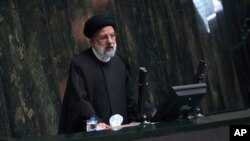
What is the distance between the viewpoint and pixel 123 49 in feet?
23.4

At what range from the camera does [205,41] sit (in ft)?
24.9

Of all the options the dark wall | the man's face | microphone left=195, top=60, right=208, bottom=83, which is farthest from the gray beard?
the dark wall

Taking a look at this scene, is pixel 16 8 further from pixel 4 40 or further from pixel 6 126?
pixel 6 126

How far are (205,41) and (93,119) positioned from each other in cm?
336

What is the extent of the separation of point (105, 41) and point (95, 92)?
47 cm

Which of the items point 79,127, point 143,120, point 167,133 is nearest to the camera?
point 167,133

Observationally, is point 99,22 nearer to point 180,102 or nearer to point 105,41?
point 105,41

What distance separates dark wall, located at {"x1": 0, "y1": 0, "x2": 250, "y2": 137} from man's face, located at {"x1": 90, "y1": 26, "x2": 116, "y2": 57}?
1.39 metres

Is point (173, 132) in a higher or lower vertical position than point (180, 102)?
lower

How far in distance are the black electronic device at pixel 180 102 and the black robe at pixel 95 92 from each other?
2.75 feet

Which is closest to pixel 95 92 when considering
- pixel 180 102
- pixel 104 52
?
pixel 104 52

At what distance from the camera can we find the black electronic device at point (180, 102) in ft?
13.5

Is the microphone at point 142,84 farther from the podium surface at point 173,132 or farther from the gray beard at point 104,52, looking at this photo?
the gray beard at point 104,52

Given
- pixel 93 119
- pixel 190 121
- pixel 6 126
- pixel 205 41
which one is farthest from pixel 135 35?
pixel 190 121
